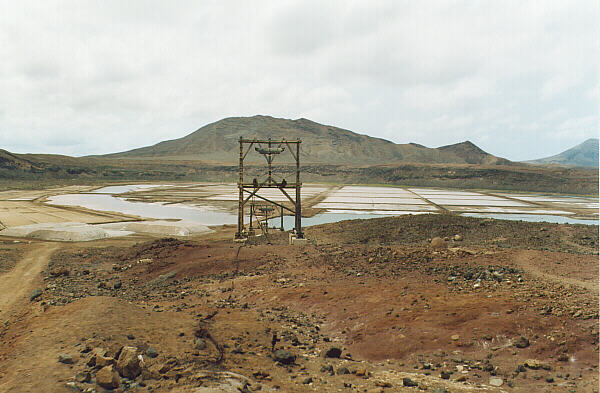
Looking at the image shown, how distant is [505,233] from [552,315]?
46.3 ft

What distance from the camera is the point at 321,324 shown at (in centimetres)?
817

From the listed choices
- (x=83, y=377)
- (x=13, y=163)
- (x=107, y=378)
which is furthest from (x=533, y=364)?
(x=13, y=163)

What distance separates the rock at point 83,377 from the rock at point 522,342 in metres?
6.13

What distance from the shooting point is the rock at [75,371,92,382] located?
199 inches

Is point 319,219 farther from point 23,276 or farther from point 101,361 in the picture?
point 101,361

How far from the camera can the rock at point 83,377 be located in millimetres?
5066

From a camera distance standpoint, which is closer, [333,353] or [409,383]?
[409,383]

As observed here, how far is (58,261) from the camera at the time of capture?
17.1 meters

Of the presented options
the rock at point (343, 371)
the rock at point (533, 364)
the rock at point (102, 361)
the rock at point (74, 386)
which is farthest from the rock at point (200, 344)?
the rock at point (533, 364)

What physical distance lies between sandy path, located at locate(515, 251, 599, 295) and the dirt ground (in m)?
0.05

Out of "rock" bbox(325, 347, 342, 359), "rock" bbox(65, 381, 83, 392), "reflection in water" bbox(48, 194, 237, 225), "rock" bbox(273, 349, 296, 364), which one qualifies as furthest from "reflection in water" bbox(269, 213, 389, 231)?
"rock" bbox(65, 381, 83, 392)

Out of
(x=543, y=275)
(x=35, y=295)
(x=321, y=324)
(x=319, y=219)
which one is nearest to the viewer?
(x=321, y=324)

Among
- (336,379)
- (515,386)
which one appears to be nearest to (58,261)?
(336,379)

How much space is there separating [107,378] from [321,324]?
14.1 feet
